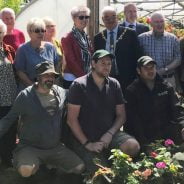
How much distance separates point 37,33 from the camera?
5.43m

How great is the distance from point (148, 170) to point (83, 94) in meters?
1.21

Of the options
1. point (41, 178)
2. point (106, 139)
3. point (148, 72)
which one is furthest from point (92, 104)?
point (41, 178)

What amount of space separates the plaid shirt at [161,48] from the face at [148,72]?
0.68 m

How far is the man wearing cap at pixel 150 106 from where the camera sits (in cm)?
545

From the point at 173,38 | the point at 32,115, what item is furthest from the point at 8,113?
the point at 173,38

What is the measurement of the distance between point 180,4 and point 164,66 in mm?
12352

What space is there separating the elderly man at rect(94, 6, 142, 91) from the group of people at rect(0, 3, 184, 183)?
0.04 feet

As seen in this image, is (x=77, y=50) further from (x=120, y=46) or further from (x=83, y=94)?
(x=83, y=94)

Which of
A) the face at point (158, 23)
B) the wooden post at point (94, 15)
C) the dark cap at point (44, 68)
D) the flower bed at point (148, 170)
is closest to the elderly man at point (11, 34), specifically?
the dark cap at point (44, 68)

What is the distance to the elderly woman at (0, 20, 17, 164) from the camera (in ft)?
17.6

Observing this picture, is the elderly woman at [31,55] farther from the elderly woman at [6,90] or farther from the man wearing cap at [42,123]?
the man wearing cap at [42,123]

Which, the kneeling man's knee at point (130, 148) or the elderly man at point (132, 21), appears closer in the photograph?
the kneeling man's knee at point (130, 148)

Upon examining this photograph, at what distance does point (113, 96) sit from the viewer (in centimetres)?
532

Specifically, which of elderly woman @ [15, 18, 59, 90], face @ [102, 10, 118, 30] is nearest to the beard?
elderly woman @ [15, 18, 59, 90]
